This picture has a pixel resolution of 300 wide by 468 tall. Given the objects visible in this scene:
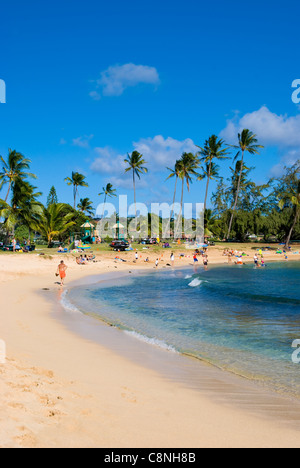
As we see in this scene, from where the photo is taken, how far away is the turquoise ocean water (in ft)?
25.6

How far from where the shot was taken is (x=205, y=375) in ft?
22.4

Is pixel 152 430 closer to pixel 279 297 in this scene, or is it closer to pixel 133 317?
pixel 133 317

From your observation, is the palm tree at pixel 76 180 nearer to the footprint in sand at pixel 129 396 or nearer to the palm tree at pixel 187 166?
the palm tree at pixel 187 166

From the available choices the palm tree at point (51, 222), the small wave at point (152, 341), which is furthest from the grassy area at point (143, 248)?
the small wave at point (152, 341)

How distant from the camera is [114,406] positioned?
479 cm

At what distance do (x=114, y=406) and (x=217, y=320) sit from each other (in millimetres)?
8504

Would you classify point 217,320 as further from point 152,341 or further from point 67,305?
point 67,305

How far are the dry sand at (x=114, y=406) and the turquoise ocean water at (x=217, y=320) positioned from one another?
1234mm

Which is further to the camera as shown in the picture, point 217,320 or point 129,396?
point 217,320

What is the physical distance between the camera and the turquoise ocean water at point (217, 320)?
7.80 metres

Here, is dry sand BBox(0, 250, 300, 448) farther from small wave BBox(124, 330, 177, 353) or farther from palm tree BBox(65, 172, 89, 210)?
palm tree BBox(65, 172, 89, 210)

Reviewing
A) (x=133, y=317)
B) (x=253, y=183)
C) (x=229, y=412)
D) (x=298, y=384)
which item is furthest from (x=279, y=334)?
(x=253, y=183)

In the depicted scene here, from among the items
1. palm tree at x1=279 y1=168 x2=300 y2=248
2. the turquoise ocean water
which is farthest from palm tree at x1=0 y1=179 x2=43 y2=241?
palm tree at x1=279 y1=168 x2=300 y2=248

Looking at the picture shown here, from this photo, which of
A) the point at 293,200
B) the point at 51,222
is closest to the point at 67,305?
the point at 51,222
